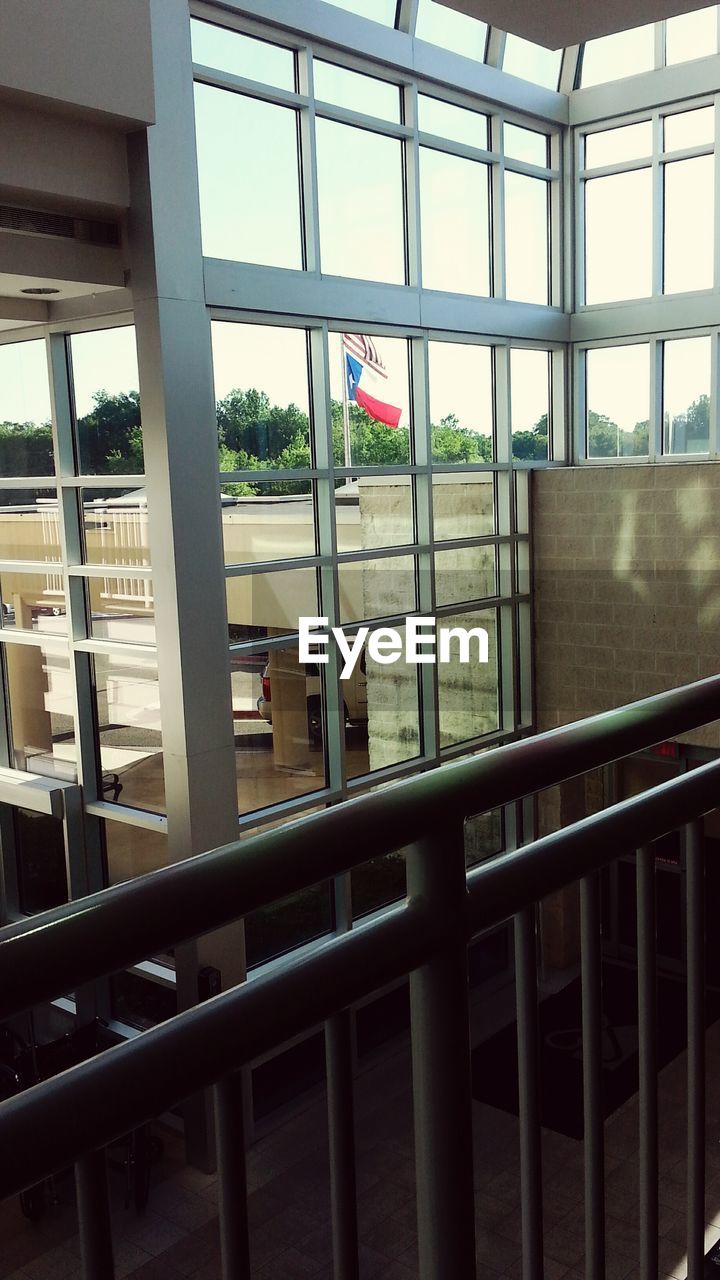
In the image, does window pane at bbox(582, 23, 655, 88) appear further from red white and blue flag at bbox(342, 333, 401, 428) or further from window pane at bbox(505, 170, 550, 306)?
red white and blue flag at bbox(342, 333, 401, 428)

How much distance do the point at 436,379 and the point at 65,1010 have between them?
818cm

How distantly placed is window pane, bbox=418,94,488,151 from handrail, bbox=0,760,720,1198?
12714 mm

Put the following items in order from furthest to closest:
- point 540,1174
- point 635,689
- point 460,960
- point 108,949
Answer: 1. point 635,689
2. point 540,1174
3. point 460,960
4. point 108,949

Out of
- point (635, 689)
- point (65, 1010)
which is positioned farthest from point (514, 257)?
point (65, 1010)

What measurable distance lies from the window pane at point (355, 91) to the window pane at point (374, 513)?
383 centimetres

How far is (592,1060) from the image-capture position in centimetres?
113

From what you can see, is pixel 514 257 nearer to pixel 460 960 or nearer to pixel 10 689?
pixel 10 689

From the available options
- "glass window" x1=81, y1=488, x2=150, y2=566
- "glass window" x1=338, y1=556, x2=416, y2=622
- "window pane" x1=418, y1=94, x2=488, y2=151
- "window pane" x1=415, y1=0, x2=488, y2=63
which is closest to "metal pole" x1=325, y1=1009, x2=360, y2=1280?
"glass window" x1=81, y1=488, x2=150, y2=566

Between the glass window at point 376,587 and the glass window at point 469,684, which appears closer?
the glass window at point 376,587

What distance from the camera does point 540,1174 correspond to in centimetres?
106

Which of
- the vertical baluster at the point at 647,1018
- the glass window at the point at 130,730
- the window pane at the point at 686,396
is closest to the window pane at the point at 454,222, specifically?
the window pane at the point at 686,396

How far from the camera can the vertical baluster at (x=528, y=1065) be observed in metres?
1.04

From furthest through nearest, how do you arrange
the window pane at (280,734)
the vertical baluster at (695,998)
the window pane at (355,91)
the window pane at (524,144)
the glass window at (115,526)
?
the window pane at (524,144), the window pane at (355,91), the window pane at (280,734), the glass window at (115,526), the vertical baluster at (695,998)

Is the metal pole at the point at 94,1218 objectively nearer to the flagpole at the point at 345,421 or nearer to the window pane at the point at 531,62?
the flagpole at the point at 345,421
